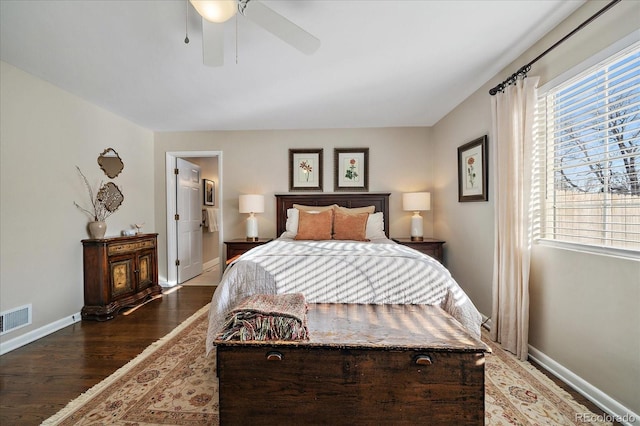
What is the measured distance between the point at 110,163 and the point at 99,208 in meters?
0.60

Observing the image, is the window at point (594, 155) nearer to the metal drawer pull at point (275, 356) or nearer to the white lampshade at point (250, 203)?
the metal drawer pull at point (275, 356)

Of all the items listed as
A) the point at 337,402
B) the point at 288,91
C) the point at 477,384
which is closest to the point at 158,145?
the point at 288,91

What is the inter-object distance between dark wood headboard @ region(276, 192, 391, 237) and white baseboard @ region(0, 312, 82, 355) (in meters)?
2.54

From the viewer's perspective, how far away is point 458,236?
3.38 meters

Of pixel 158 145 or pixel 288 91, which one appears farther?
pixel 158 145

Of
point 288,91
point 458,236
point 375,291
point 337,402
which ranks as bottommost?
point 337,402

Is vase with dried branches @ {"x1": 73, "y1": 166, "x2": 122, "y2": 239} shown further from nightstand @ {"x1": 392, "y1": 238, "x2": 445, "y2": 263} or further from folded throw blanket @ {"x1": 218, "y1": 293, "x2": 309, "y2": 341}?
nightstand @ {"x1": 392, "y1": 238, "x2": 445, "y2": 263}

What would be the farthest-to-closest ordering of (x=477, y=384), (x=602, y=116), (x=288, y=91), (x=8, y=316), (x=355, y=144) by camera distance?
(x=355, y=144), (x=288, y=91), (x=8, y=316), (x=602, y=116), (x=477, y=384)

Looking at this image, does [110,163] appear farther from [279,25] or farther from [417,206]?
[417,206]

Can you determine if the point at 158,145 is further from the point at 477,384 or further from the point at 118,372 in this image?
the point at 477,384

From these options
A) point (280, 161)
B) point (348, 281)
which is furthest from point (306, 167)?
point (348, 281)

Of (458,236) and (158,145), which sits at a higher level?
(158,145)

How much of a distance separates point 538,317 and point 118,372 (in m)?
3.13

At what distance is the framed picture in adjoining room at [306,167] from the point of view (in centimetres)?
420
